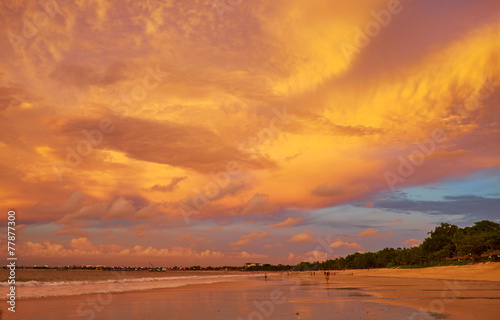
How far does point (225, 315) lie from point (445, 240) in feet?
468

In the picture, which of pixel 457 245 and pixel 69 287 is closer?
pixel 69 287

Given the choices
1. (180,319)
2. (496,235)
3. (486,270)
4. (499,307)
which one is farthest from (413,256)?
(180,319)

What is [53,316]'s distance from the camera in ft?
84.8

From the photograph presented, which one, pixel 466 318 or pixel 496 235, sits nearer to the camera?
pixel 466 318

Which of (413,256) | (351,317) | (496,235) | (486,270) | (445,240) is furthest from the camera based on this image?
(413,256)

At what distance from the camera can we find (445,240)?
474 ft

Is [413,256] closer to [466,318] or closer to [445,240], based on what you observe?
[445,240]

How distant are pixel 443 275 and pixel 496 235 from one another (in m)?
20.1

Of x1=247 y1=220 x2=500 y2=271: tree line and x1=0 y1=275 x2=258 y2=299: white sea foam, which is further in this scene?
x1=247 y1=220 x2=500 y2=271: tree line

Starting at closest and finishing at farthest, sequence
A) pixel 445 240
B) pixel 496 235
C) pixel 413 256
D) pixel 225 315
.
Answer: pixel 225 315 → pixel 496 235 → pixel 445 240 → pixel 413 256

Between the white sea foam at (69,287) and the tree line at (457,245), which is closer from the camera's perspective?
the white sea foam at (69,287)

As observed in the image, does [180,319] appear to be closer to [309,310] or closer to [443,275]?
[309,310]

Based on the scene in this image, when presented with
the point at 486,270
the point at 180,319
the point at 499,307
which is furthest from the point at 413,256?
the point at 180,319

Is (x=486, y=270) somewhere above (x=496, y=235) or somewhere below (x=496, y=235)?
below
